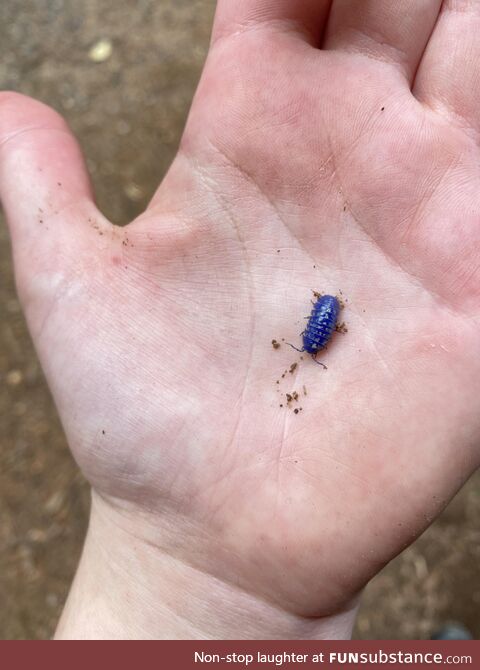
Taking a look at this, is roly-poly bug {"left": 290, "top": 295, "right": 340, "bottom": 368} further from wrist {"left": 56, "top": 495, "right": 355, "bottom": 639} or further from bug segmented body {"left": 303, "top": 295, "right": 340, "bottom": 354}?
wrist {"left": 56, "top": 495, "right": 355, "bottom": 639}

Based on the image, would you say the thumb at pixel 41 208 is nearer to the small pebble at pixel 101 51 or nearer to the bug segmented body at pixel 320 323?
the bug segmented body at pixel 320 323

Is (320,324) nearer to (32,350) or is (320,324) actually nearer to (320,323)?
(320,323)

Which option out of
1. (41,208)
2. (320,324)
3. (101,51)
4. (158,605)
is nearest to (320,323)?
(320,324)

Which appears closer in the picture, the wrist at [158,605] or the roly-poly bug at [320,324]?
the roly-poly bug at [320,324]

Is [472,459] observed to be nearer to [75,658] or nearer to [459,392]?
[459,392]

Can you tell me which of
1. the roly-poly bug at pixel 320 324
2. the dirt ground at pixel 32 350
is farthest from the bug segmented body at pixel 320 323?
the dirt ground at pixel 32 350

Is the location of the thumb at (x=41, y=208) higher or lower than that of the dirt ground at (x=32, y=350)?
higher
